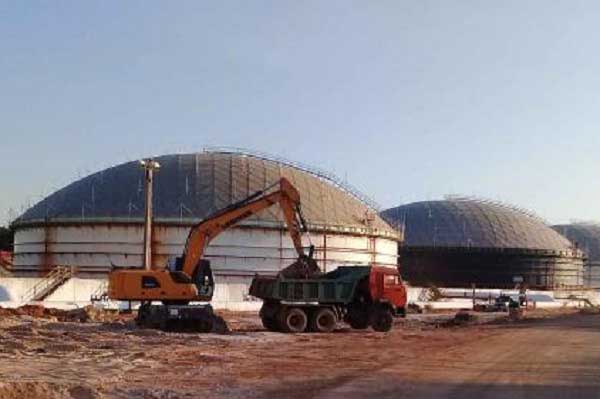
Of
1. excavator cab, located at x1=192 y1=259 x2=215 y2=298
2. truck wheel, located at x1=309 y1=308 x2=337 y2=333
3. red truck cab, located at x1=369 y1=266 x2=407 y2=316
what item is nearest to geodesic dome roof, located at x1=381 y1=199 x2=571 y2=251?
red truck cab, located at x1=369 y1=266 x2=407 y2=316

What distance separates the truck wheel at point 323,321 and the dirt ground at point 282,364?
179cm

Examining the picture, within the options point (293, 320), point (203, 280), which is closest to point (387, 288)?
point (293, 320)

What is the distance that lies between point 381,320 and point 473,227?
7964cm

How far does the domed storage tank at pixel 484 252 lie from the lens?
107 meters

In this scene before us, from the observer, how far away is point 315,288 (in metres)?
34.8

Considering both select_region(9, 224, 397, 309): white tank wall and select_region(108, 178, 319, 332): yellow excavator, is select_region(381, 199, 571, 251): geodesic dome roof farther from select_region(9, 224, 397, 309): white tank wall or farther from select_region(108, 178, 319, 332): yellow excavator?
select_region(108, 178, 319, 332): yellow excavator

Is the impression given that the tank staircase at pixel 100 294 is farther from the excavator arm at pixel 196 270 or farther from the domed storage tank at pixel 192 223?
the excavator arm at pixel 196 270

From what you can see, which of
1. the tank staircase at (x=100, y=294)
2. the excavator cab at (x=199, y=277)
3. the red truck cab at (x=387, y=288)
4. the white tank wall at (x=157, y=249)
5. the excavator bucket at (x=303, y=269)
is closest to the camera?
the excavator cab at (x=199, y=277)

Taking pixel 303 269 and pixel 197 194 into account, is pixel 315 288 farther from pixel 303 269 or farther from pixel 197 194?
pixel 197 194

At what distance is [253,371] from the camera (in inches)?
760

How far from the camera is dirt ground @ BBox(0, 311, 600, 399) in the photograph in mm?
15680

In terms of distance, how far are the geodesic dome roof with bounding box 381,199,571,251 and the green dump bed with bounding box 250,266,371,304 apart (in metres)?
72.4

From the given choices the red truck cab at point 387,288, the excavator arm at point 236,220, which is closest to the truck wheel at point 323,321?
the red truck cab at point 387,288

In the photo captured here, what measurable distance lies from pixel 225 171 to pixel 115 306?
22960 mm
